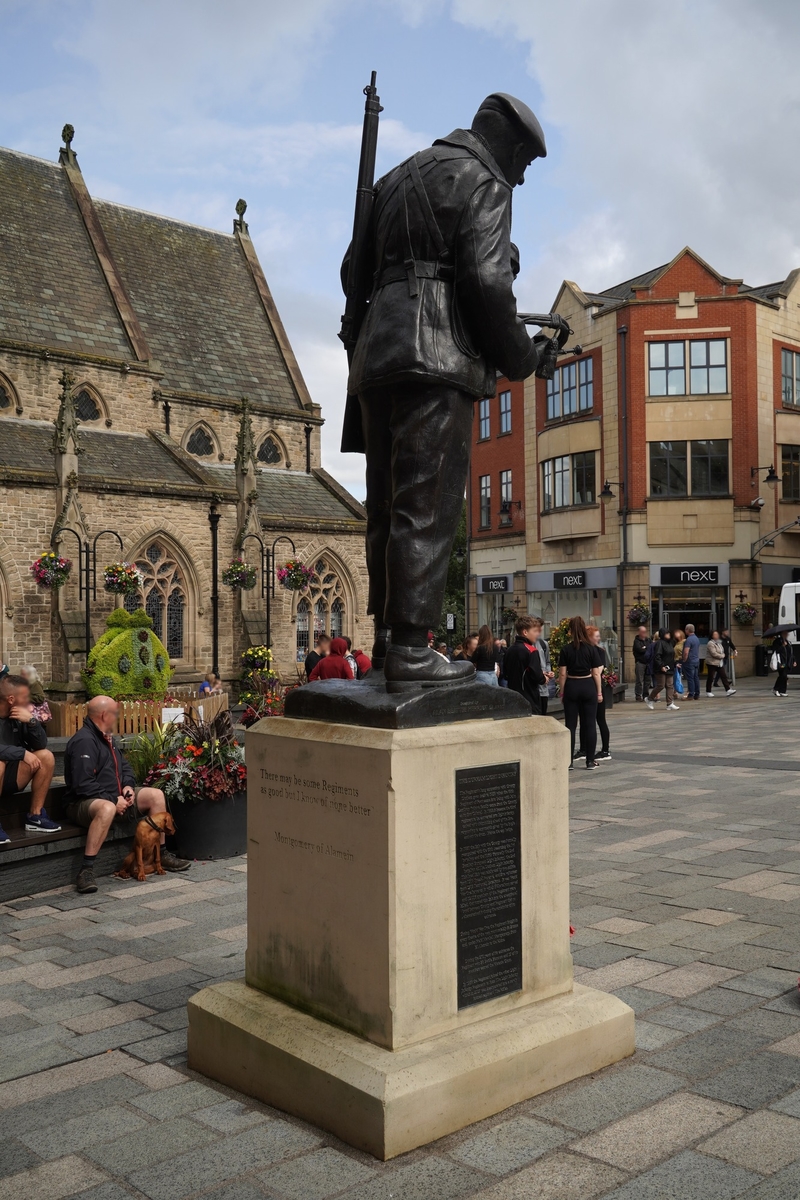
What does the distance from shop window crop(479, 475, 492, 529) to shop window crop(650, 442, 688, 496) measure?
933 centimetres

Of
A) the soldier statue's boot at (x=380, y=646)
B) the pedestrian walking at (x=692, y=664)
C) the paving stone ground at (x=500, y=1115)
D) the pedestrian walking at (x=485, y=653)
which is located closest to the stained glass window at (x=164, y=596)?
the pedestrian walking at (x=692, y=664)

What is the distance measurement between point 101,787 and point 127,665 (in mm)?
8603

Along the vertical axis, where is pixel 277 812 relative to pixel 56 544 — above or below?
below

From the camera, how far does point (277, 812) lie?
13.1 feet

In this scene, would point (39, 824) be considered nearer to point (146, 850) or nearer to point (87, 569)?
point (146, 850)

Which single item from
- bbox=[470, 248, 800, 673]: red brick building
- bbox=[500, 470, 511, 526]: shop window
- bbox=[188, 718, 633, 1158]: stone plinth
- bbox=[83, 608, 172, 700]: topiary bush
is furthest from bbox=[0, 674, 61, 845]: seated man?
bbox=[500, 470, 511, 526]: shop window

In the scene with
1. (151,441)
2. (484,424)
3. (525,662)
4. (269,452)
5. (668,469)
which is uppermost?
(484,424)

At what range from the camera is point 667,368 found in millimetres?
33750

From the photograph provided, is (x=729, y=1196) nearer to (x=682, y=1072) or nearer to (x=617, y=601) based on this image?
(x=682, y=1072)

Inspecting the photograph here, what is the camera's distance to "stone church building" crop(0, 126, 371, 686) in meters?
23.8

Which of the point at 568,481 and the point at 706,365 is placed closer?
the point at 706,365

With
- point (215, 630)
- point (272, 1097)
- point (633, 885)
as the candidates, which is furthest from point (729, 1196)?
Result: point (215, 630)

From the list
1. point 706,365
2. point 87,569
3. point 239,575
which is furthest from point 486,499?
point 87,569

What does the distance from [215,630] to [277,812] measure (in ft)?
77.4
